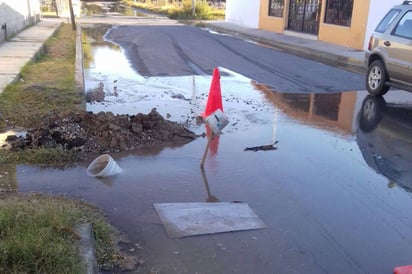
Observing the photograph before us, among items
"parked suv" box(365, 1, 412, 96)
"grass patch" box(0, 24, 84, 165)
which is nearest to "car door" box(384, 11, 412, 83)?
"parked suv" box(365, 1, 412, 96)

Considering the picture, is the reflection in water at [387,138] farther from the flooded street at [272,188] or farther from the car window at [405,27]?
the car window at [405,27]

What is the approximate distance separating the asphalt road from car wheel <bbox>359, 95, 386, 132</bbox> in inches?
50.6

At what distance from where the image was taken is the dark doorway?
2453 cm

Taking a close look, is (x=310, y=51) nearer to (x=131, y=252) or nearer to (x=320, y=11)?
(x=320, y=11)

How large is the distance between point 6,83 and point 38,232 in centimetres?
761

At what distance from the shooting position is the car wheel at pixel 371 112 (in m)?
8.62

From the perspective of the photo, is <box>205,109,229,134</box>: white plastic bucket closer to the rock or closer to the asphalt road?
the rock

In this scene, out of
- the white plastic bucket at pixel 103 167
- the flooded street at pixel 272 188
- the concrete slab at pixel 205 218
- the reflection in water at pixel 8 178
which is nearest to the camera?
the flooded street at pixel 272 188

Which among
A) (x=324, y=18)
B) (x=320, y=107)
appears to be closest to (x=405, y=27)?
(x=320, y=107)

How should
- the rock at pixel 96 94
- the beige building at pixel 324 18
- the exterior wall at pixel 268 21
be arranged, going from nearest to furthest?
the rock at pixel 96 94 → the beige building at pixel 324 18 → the exterior wall at pixel 268 21

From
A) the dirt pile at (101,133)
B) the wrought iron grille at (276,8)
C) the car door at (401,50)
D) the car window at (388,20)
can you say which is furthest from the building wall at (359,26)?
the dirt pile at (101,133)

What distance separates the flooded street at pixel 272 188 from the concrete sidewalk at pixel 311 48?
301 inches

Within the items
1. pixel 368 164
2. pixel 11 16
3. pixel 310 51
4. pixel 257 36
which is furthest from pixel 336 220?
pixel 257 36

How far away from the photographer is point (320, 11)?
77.6 ft
